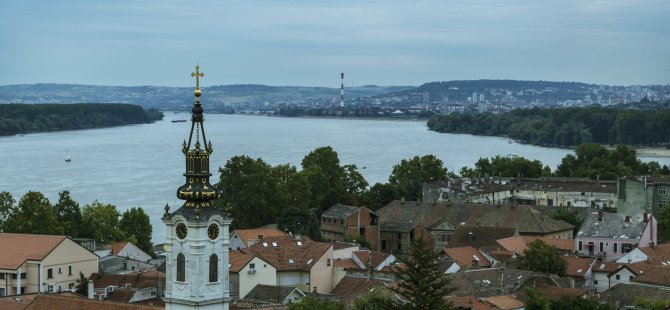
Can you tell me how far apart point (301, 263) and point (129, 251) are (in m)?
7.65

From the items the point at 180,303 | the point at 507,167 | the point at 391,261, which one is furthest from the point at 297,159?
the point at 180,303

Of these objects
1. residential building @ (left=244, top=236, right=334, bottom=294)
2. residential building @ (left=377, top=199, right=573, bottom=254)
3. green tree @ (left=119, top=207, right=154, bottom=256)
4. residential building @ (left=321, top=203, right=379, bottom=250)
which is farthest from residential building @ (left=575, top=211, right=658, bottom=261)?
green tree @ (left=119, top=207, right=154, bottom=256)

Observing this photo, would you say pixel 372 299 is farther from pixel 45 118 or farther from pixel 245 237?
pixel 45 118

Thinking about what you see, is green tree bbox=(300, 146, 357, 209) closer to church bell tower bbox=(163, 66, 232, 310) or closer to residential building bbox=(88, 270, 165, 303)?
residential building bbox=(88, 270, 165, 303)

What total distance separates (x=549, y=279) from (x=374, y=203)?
91.9 feet

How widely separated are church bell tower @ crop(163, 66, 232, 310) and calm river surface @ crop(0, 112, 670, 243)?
3590 centimetres

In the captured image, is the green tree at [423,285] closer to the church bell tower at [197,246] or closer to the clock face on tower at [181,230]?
the church bell tower at [197,246]

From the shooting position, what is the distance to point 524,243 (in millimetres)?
43969

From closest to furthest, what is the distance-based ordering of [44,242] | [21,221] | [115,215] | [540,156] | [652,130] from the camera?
1. [44,242]
2. [21,221]
3. [115,215]
4. [540,156]
5. [652,130]

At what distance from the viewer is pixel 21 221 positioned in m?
43.2

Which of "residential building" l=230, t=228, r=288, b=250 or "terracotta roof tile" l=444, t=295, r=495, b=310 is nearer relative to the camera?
"terracotta roof tile" l=444, t=295, r=495, b=310

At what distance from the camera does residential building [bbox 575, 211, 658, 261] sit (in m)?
44.1

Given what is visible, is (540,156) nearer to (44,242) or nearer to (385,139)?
(385,139)

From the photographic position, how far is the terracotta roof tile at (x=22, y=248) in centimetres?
3238
